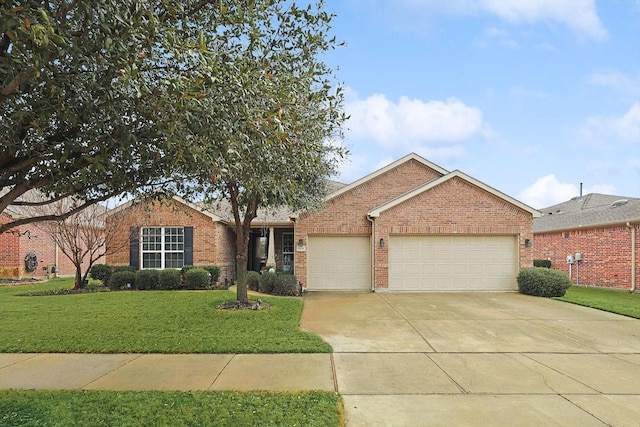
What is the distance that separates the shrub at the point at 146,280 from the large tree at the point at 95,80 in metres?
11.6

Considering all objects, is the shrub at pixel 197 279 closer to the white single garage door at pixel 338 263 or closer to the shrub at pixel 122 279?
the shrub at pixel 122 279

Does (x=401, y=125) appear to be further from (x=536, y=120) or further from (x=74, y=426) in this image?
(x=74, y=426)

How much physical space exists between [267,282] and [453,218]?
709 cm

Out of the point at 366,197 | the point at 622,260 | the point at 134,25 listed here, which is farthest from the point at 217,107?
the point at 622,260

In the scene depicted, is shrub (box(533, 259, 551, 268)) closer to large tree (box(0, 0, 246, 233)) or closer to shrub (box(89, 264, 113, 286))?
shrub (box(89, 264, 113, 286))

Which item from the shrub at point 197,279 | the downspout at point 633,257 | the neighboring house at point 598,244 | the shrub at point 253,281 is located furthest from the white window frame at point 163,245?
the downspout at point 633,257

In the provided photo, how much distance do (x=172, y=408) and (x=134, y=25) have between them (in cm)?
374

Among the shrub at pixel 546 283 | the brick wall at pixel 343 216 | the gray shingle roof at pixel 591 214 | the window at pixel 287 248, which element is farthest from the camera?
the window at pixel 287 248

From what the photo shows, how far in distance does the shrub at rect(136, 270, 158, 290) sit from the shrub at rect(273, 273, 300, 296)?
192 inches

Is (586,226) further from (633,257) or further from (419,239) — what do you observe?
(419,239)

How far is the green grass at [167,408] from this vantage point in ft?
13.5

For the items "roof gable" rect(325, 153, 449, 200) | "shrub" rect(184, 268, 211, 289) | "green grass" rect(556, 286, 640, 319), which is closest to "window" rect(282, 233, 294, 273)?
"roof gable" rect(325, 153, 449, 200)

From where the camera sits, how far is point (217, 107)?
3795 mm

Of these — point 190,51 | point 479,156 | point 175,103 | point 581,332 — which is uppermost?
point 479,156
